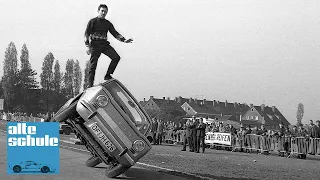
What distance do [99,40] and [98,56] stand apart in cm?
31

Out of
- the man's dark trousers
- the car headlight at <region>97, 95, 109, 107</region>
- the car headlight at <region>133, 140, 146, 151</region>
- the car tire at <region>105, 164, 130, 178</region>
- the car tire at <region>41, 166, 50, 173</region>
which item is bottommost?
the car tire at <region>105, 164, 130, 178</region>

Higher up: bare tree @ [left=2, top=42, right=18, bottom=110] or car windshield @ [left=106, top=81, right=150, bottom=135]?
bare tree @ [left=2, top=42, right=18, bottom=110]

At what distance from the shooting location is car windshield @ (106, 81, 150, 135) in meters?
8.59

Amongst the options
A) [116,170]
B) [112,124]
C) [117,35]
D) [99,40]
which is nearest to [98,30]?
[99,40]

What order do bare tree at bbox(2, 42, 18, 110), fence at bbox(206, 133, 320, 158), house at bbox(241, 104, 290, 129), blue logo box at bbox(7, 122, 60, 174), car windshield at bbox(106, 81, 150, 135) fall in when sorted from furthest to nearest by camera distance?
1. house at bbox(241, 104, 290, 129)
2. bare tree at bbox(2, 42, 18, 110)
3. fence at bbox(206, 133, 320, 158)
4. car windshield at bbox(106, 81, 150, 135)
5. blue logo box at bbox(7, 122, 60, 174)

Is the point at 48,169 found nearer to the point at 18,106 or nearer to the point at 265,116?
the point at 18,106

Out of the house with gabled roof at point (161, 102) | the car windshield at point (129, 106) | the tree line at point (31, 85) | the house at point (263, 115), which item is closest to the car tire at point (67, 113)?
the car windshield at point (129, 106)

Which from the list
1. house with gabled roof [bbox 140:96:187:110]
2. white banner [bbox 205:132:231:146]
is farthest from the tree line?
white banner [bbox 205:132:231:146]

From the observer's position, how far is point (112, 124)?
818 centimetres

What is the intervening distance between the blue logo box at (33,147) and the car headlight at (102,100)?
0.97m

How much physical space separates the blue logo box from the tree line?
92852 millimetres

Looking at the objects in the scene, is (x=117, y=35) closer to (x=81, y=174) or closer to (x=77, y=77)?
(x=81, y=174)

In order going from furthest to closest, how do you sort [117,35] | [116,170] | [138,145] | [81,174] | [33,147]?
[117,35] → [81,174] → [116,170] → [138,145] → [33,147]

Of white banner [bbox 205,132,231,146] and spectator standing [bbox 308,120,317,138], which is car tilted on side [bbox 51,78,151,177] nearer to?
spectator standing [bbox 308,120,317,138]
